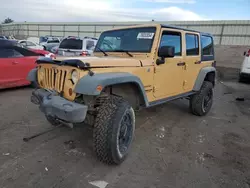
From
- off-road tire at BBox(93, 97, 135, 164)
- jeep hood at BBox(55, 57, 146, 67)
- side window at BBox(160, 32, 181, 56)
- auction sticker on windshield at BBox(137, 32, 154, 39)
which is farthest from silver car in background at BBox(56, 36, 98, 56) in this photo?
off-road tire at BBox(93, 97, 135, 164)

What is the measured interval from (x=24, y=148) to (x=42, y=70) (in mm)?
1199

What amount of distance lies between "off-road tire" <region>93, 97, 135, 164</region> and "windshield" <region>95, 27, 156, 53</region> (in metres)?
1.26

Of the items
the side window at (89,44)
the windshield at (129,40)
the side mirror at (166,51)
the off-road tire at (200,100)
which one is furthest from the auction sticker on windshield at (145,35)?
the side window at (89,44)

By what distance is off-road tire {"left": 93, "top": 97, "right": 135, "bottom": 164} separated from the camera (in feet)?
9.08

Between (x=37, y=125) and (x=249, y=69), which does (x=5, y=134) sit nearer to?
(x=37, y=125)

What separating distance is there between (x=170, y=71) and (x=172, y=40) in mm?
587

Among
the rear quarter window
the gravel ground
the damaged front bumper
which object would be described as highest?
the rear quarter window

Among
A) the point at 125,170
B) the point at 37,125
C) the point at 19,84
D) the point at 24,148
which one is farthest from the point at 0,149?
the point at 19,84

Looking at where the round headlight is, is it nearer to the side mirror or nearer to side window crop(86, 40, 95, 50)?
the side mirror

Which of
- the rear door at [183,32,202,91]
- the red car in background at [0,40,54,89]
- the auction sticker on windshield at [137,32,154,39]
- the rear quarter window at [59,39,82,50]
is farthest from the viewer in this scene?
the rear quarter window at [59,39,82,50]

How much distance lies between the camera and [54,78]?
3105mm

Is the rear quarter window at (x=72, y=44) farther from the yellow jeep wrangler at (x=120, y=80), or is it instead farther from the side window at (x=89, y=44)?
the yellow jeep wrangler at (x=120, y=80)

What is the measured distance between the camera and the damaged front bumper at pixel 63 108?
98.6 inches

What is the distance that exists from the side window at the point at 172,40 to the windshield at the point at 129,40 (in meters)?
0.24
